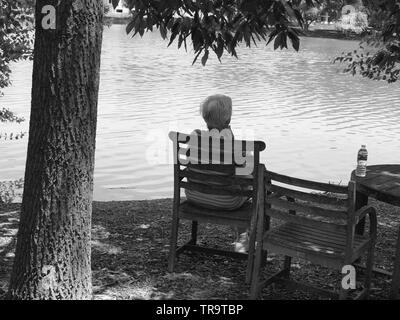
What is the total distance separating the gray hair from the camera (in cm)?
498

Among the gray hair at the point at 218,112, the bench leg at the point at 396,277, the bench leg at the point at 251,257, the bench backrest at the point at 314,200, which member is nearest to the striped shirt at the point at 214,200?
the bench leg at the point at 251,257

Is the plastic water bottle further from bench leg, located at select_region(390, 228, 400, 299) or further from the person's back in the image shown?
the person's back

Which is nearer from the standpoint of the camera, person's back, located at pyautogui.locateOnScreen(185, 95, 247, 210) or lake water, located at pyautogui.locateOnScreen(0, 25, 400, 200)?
person's back, located at pyautogui.locateOnScreen(185, 95, 247, 210)

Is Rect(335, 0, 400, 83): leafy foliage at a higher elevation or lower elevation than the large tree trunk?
higher

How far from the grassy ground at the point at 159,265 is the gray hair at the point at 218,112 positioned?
108 cm

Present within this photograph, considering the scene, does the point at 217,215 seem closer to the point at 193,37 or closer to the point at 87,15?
the point at 193,37

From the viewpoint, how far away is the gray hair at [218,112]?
16.4ft

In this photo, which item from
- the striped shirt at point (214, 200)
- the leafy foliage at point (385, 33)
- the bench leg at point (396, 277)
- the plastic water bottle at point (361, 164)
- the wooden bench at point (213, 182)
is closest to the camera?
the bench leg at point (396, 277)

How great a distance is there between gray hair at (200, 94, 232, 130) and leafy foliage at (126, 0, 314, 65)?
338 millimetres

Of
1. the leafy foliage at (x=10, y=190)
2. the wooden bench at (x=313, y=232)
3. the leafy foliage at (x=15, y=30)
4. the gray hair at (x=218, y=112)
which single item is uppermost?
the leafy foliage at (x=15, y=30)

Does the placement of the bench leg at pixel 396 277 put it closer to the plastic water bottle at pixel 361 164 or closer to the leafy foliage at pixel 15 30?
the plastic water bottle at pixel 361 164

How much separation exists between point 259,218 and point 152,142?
10998 mm

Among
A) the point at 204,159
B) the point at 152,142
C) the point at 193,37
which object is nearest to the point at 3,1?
the point at 193,37

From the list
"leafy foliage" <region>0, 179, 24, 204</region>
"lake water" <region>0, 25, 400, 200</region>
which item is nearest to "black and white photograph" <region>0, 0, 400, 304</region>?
"leafy foliage" <region>0, 179, 24, 204</region>
